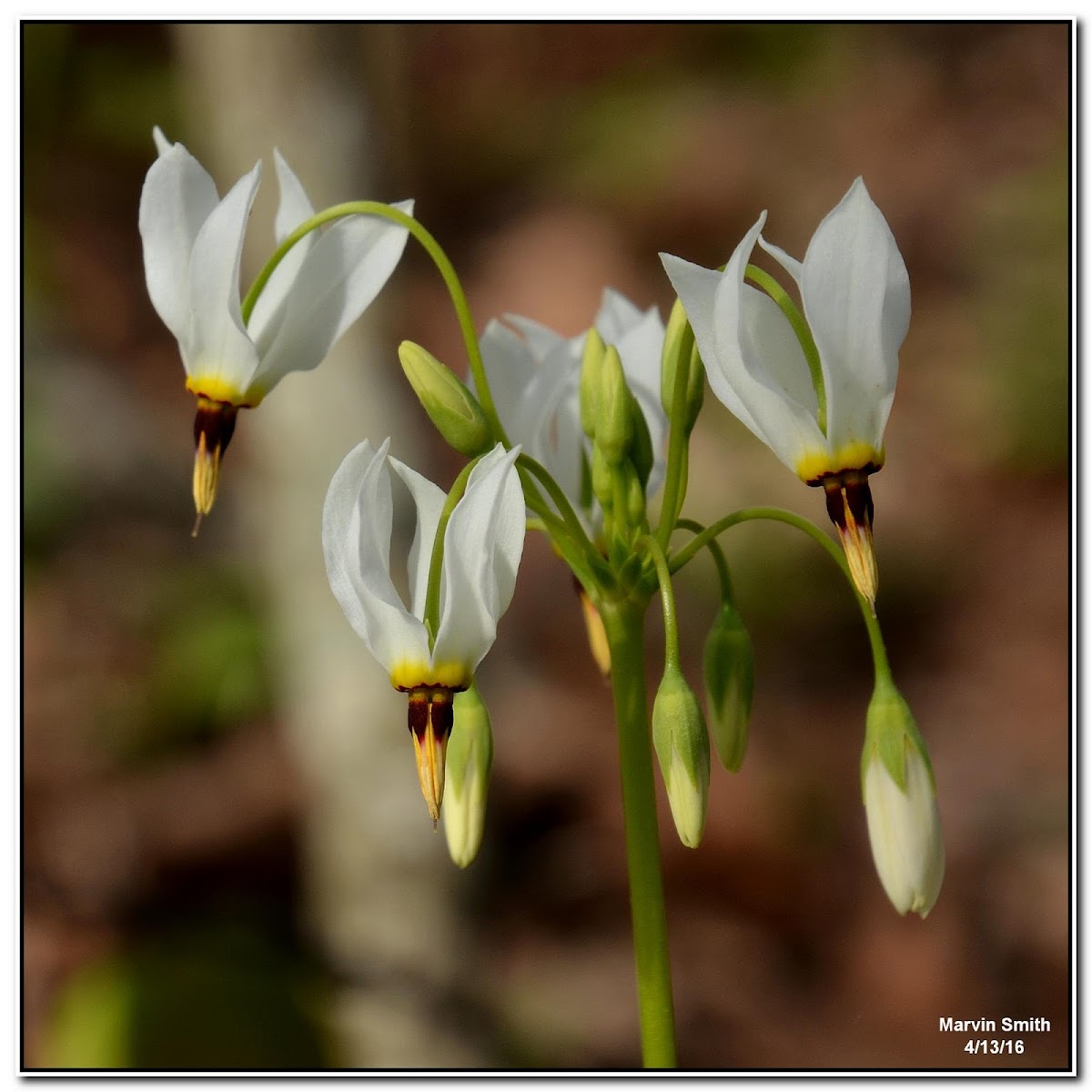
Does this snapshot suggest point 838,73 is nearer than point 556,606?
No

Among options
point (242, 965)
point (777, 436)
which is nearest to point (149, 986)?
point (242, 965)

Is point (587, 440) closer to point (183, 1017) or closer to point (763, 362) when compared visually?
point (763, 362)

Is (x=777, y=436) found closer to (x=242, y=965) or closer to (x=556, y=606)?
(x=242, y=965)

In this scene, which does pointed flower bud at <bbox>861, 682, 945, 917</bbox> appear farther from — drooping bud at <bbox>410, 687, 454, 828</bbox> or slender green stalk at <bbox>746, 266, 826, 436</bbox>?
drooping bud at <bbox>410, 687, 454, 828</bbox>

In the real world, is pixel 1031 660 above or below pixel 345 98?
below

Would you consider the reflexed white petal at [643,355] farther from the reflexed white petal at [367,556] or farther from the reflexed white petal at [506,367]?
the reflexed white petal at [367,556]

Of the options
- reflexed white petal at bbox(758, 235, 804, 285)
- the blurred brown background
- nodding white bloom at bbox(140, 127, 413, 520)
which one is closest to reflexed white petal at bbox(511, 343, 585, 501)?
nodding white bloom at bbox(140, 127, 413, 520)

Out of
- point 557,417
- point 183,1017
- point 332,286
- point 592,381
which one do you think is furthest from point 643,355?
point 183,1017
